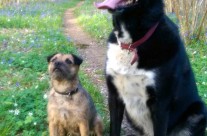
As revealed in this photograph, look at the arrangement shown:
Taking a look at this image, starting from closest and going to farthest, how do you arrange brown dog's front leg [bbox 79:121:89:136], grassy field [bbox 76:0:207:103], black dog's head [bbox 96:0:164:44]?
1. black dog's head [bbox 96:0:164:44]
2. brown dog's front leg [bbox 79:121:89:136]
3. grassy field [bbox 76:0:207:103]

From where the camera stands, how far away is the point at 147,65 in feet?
12.7

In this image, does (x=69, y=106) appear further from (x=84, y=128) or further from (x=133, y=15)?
(x=133, y=15)

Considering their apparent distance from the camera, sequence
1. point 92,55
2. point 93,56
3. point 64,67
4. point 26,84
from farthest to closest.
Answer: point 92,55 → point 93,56 → point 26,84 → point 64,67

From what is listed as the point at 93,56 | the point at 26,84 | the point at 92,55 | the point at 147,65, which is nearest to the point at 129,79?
the point at 147,65

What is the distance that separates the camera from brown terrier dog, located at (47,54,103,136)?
473 cm

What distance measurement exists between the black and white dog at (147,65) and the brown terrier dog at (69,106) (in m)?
0.59

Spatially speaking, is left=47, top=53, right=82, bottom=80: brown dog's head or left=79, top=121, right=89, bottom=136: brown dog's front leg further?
left=47, top=53, right=82, bottom=80: brown dog's head

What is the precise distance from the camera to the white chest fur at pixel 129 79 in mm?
3896

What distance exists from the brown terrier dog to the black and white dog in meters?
0.59

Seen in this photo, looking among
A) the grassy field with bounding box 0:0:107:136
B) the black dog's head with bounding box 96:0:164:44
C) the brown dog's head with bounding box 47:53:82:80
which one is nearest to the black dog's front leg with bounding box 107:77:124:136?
the black dog's head with bounding box 96:0:164:44

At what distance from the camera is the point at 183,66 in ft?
13.6

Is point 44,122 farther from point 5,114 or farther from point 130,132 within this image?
point 130,132

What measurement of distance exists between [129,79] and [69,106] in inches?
43.9

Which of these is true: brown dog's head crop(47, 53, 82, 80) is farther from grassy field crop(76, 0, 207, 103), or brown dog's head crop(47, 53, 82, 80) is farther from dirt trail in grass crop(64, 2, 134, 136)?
grassy field crop(76, 0, 207, 103)
